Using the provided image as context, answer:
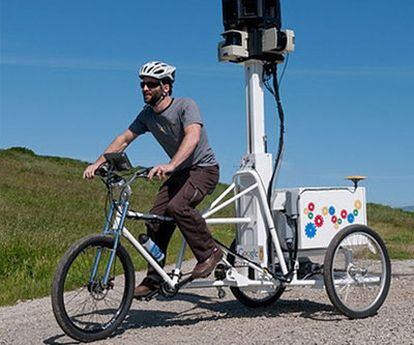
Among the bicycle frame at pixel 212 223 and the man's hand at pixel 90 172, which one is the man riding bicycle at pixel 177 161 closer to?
the man's hand at pixel 90 172

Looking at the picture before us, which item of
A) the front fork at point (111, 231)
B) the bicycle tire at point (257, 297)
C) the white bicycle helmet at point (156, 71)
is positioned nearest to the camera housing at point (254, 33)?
the white bicycle helmet at point (156, 71)

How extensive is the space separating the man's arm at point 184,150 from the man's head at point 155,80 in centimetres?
46

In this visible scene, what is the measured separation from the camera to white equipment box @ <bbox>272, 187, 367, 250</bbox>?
8297mm

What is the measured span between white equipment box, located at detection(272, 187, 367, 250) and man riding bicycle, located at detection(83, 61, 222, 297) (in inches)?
34.8

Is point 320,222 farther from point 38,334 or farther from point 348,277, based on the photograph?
point 38,334

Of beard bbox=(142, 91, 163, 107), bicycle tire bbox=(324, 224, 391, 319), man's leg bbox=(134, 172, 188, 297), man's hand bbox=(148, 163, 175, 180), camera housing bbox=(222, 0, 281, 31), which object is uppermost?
camera housing bbox=(222, 0, 281, 31)

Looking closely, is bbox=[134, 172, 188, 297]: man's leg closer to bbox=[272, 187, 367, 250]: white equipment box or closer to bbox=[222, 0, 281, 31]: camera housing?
bbox=[272, 187, 367, 250]: white equipment box

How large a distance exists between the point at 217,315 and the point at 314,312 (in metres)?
1.00

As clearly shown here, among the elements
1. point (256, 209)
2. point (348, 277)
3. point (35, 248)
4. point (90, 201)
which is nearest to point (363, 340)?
point (348, 277)

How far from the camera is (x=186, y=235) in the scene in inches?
301

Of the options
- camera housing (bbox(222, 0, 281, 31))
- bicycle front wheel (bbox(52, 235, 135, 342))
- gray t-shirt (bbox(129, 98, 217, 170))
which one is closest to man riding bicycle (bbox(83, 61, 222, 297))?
gray t-shirt (bbox(129, 98, 217, 170))

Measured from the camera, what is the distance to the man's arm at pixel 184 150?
7147 mm

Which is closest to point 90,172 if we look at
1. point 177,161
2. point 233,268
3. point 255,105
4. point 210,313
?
point 177,161

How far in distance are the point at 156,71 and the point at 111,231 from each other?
1.57 meters
